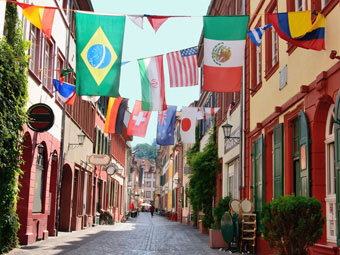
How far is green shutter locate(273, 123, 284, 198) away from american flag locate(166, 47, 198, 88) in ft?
11.8

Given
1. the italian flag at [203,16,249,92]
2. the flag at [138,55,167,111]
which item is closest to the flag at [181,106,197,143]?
the flag at [138,55,167,111]

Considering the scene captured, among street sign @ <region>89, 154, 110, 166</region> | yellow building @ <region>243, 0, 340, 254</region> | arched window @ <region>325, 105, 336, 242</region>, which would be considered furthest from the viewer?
street sign @ <region>89, 154, 110, 166</region>

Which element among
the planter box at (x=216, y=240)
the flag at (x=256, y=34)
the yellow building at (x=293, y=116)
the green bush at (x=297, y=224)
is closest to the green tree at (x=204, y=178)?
the yellow building at (x=293, y=116)

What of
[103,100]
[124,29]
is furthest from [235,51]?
[103,100]

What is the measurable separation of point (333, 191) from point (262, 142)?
5067mm

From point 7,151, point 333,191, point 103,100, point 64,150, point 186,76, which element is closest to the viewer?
point 333,191

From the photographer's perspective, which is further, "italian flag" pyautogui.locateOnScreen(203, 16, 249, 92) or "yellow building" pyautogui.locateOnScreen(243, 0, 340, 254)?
"italian flag" pyautogui.locateOnScreen(203, 16, 249, 92)

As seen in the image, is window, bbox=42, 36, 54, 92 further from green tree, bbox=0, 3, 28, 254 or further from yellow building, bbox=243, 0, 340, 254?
yellow building, bbox=243, 0, 340, 254

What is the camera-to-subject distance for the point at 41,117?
1479 cm

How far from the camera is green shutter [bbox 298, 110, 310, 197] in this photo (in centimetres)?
1037

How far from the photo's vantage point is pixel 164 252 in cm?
1487

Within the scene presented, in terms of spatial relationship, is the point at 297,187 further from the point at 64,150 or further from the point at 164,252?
the point at 64,150

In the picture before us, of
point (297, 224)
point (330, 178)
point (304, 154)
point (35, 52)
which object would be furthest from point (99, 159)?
point (297, 224)

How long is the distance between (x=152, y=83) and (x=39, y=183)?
234 inches
